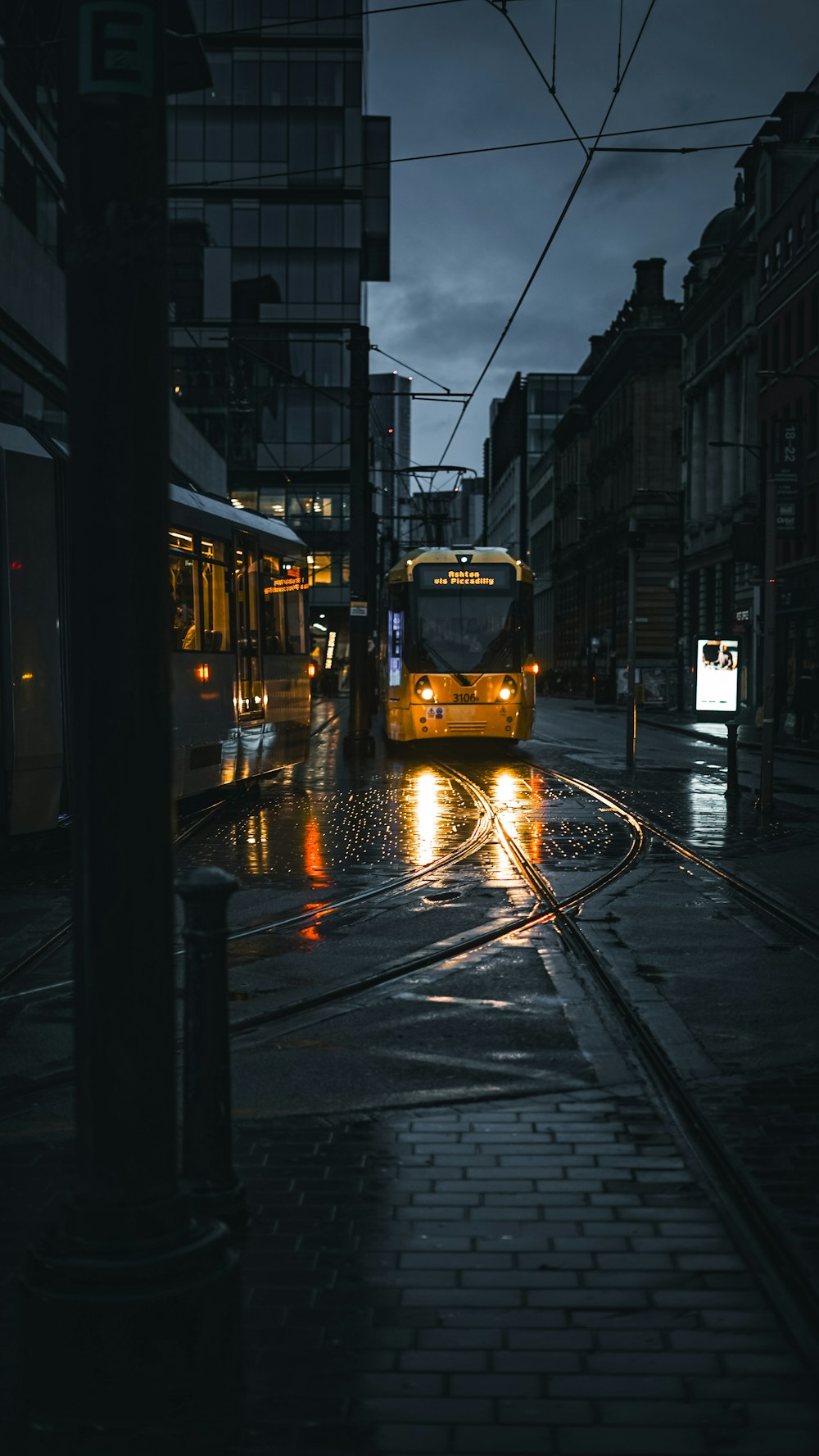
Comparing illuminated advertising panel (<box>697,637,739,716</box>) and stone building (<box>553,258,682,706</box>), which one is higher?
stone building (<box>553,258,682,706</box>)

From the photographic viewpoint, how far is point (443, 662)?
26578 mm

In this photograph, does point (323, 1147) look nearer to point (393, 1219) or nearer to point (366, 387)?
point (393, 1219)

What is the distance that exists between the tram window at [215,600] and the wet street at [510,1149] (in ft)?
16.5

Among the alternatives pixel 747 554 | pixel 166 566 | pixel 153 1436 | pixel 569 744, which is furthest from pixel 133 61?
pixel 569 744

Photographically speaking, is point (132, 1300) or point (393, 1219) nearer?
point (132, 1300)

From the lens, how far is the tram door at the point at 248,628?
18.3m

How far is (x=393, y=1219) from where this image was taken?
15.0 ft

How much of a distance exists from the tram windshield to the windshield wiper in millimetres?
13

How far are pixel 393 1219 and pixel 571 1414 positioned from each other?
126cm

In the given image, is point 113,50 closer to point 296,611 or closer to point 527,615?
point 296,611

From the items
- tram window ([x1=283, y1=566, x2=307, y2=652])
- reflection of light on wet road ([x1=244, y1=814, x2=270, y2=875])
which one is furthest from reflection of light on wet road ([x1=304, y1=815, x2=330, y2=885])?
tram window ([x1=283, y1=566, x2=307, y2=652])

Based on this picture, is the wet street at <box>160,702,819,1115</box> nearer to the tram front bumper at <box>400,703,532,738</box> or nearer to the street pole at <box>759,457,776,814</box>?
the street pole at <box>759,457,776,814</box>

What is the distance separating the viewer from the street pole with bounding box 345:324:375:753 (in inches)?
1080

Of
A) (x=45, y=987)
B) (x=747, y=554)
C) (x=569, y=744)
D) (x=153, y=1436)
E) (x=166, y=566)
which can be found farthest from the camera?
(x=569, y=744)
